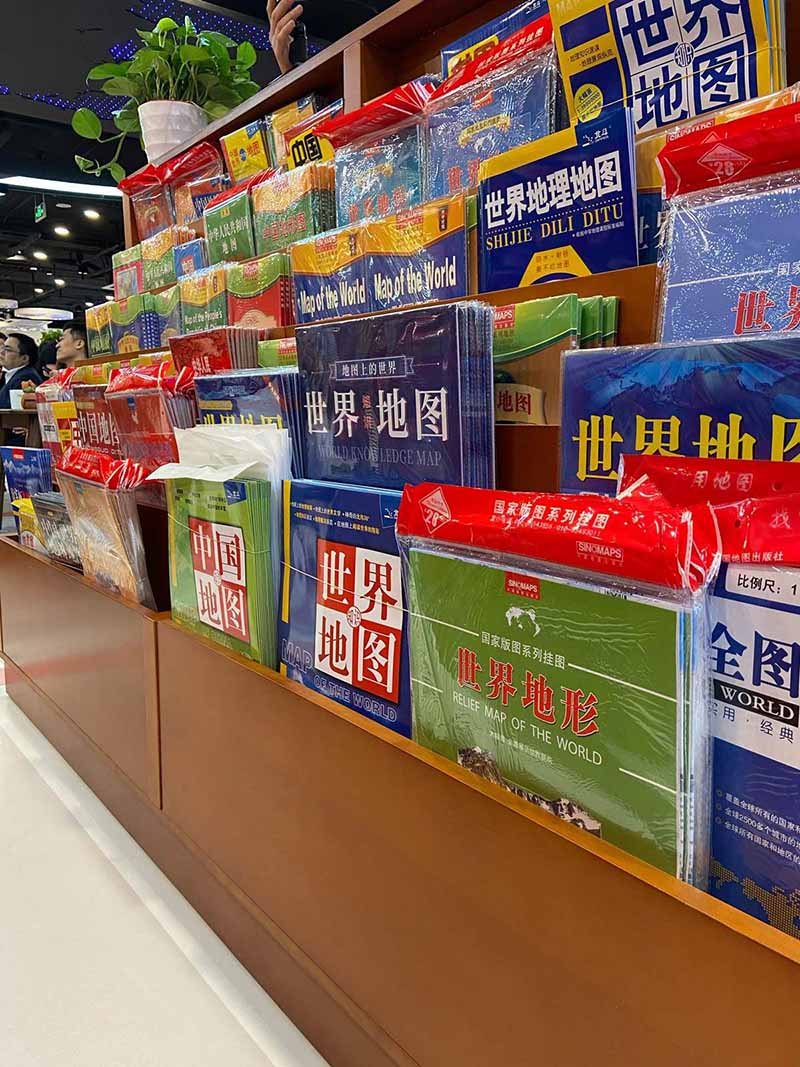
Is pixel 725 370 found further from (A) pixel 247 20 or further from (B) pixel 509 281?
(A) pixel 247 20

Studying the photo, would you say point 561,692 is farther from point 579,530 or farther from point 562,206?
point 562,206

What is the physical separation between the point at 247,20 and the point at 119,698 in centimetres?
455

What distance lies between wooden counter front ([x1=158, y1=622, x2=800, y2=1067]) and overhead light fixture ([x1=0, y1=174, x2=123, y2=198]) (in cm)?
888

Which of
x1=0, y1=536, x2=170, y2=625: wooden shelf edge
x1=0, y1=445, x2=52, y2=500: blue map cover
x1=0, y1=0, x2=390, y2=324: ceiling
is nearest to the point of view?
x1=0, y1=536, x2=170, y2=625: wooden shelf edge

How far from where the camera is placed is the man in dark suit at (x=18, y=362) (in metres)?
6.30

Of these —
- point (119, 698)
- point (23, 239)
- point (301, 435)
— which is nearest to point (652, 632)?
point (301, 435)

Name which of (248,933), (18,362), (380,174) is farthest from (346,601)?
(18,362)

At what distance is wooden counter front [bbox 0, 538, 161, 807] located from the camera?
132cm

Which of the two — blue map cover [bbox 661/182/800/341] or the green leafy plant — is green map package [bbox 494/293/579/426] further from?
the green leafy plant

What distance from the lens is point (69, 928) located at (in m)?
1.24

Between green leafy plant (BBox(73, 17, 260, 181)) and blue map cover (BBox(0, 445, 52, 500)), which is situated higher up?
green leafy plant (BBox(73, 17, 260, 181))

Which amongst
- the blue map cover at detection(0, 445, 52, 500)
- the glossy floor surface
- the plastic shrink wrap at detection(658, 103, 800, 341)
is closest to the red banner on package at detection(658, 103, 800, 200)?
the plastic shrink wrap at detection(658, 103, 800, 341)

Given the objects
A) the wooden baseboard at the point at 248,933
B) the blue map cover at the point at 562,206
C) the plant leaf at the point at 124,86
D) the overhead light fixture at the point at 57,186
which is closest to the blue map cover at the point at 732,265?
the blue map cover at the point at 562,206

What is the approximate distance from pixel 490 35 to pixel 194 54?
4.45 feet
